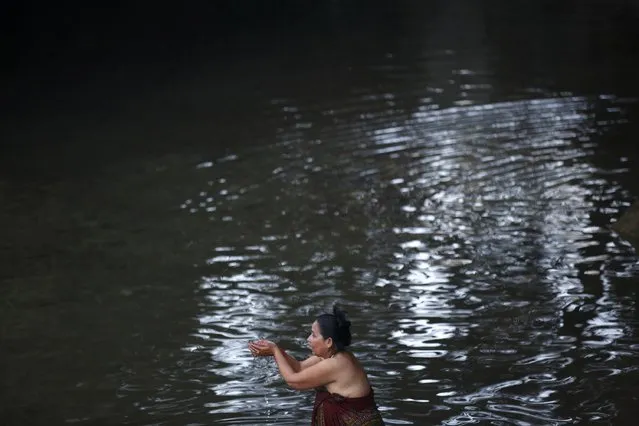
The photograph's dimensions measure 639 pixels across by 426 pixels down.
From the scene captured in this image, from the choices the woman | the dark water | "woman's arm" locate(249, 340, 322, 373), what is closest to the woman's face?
the woman

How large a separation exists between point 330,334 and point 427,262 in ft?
12.3

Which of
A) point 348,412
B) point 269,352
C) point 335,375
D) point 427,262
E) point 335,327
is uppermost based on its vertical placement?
point 335,327

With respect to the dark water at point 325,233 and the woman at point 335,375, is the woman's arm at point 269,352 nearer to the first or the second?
the woman at point 335,375

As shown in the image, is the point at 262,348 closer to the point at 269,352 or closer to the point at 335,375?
the point at 269,352

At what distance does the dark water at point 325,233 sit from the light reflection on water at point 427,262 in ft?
0.08

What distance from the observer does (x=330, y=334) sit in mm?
4656

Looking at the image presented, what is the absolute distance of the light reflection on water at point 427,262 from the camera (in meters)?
6.22

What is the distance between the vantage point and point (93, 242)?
9.12 metres

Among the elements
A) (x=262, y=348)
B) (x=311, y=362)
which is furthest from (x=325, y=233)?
(x=262, y=348)

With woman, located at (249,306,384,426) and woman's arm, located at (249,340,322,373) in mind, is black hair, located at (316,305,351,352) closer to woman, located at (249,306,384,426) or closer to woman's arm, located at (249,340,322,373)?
woman, located at (249,306,384,426)

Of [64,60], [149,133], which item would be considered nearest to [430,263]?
[149,133]

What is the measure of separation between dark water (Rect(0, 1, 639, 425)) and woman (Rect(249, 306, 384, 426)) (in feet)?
3.50

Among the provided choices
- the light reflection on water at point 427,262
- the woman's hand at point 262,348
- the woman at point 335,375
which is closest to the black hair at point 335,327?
the woman at point 335,375

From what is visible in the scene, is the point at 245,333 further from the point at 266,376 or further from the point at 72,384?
the point at 72,384
